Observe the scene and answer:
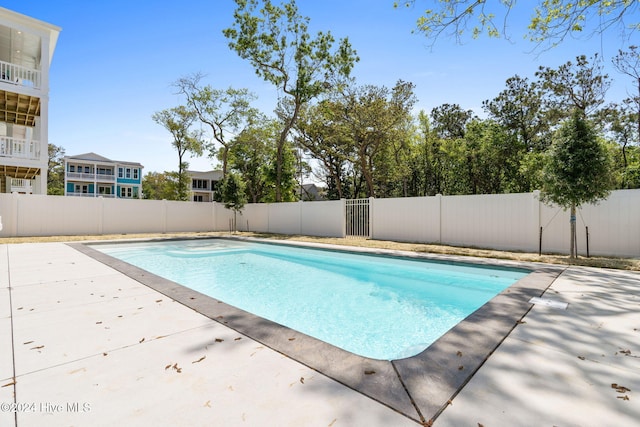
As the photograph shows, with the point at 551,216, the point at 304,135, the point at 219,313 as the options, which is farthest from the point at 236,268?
the point at 304,135

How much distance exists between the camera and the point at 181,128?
72.7ft

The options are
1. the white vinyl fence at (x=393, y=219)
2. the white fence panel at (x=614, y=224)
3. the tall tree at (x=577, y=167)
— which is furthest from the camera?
the white vinyl fence at (x=393, y=219)

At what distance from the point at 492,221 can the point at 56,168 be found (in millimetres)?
43310

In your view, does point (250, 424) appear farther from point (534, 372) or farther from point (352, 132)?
point (352, 132)

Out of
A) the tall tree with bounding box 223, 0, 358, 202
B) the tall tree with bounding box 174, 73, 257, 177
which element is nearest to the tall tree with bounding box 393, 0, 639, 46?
the tall tree with bounding box 223, 0, 358, 202

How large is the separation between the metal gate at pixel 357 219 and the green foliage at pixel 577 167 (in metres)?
5.94

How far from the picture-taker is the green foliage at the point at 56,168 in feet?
109

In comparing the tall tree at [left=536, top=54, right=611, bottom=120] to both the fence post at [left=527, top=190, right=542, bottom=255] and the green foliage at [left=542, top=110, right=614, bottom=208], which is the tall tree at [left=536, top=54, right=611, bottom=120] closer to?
the fence post at [left=527, top=190, right=542, bottom=255]

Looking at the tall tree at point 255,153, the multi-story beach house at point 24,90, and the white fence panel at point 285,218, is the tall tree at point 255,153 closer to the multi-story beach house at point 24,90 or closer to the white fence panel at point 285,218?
the white fence panel at point 285,218

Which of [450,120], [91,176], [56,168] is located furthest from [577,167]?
[56,168]

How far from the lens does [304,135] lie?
2150 cm

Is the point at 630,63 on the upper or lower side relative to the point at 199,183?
upper

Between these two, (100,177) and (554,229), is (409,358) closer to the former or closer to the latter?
(554,229)

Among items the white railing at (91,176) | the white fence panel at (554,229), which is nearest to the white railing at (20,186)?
the white railing at (91,176)
